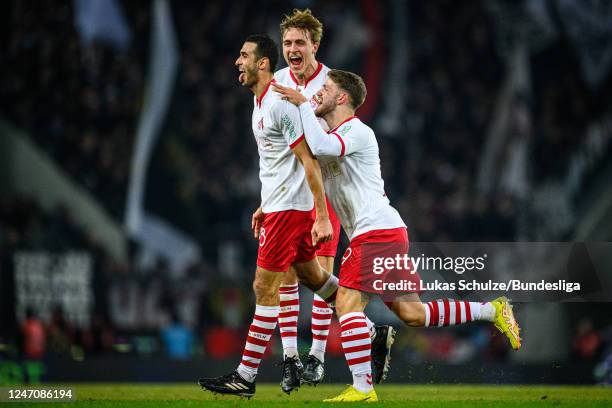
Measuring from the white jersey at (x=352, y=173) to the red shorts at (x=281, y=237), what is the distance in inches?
11.3

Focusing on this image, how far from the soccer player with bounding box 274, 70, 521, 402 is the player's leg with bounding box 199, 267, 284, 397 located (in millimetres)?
538

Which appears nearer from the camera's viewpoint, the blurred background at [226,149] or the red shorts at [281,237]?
the red shorts at [281,237]

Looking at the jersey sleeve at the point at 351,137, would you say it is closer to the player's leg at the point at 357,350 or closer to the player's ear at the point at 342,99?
the player's ear at the point at 342,99

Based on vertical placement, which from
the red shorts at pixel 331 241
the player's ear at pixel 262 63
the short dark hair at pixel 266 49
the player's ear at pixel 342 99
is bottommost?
the red shorts at pixel 331 241

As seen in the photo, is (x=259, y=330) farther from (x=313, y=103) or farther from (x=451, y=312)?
(x=313, y=103)

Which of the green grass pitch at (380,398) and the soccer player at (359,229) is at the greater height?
the soccer player at (359,229)

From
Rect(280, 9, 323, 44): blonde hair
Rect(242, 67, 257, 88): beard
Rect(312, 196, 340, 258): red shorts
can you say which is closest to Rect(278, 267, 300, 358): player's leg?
Rect(312, 196, 340, 258): red shorts

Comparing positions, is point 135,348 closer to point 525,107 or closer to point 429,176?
point 429,176

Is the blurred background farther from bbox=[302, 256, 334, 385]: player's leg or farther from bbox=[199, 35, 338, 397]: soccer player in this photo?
bbox=[199, 35, 338, 397]: soccer player

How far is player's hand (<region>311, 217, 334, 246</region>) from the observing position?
24.1 ft

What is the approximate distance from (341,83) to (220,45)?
13074mm

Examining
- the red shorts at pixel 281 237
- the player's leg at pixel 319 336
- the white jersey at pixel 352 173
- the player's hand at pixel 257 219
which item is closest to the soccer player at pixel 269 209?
the red shorts at pixel 281 237

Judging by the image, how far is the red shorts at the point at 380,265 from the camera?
7.46 metres

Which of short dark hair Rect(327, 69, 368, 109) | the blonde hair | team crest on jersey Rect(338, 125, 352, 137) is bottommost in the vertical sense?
team crest on jersey Rect(338, 125, 352, 137)
